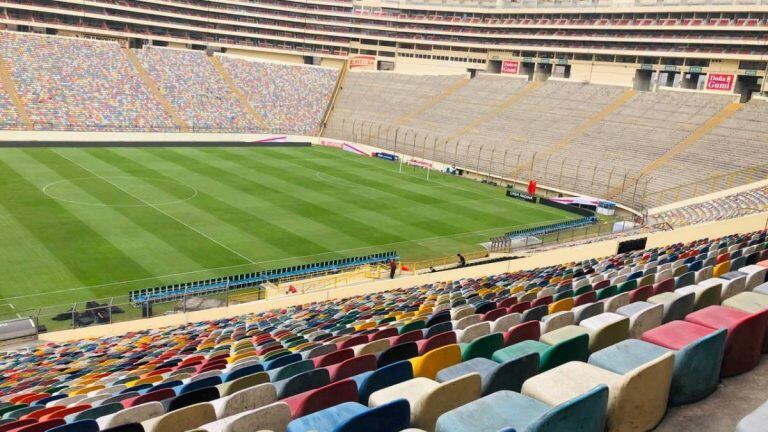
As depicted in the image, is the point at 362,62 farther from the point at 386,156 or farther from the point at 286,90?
the point at 386,156

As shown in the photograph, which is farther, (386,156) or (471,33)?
(471,33)

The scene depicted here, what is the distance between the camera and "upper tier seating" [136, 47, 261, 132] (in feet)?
250

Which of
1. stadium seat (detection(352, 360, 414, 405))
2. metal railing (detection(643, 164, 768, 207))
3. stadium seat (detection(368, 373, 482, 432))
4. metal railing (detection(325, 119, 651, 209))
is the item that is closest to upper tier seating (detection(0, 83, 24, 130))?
metal railing (detection(325, 119, 651, 209))

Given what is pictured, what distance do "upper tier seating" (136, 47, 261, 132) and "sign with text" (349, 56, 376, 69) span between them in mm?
21831

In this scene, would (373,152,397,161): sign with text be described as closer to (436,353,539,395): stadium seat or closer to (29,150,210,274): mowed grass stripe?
(29,150,210,274): mowed grass stripe

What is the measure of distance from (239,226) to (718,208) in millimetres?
30751

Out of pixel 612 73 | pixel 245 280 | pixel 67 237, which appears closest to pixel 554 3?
pixel 612 73

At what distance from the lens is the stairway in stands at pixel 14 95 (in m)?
63.2

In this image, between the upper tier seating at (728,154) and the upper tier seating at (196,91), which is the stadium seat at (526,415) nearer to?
the upper tier seating at (728,154)

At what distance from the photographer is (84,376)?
1234 centimetres

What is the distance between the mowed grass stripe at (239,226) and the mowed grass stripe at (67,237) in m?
6.01

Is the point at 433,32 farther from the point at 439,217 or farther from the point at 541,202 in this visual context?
the point at 439,217

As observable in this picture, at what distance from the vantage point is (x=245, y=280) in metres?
28.8

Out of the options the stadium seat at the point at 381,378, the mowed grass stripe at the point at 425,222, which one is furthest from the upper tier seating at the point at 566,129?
the stadium seat at the point at 381,378
